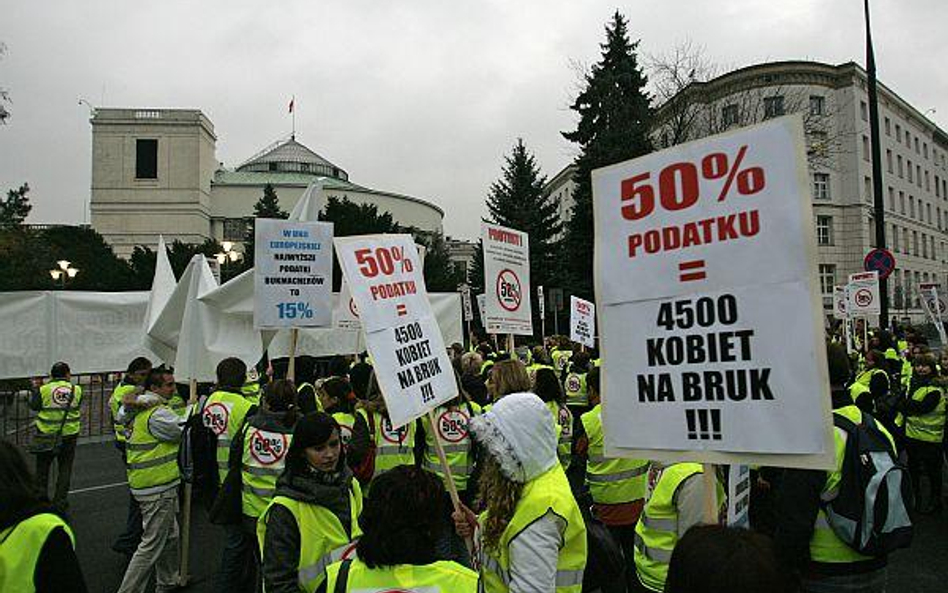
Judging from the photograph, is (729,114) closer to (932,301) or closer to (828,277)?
(932,301)

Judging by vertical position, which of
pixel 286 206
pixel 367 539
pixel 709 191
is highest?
pixel 286 206

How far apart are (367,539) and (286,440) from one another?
2.53 metres

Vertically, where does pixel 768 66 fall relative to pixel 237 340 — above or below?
above

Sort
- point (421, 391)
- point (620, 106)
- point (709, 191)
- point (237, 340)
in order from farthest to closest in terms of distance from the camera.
Result: point (620, 106)
point (237, 340)
point (421, 391)
point (709, 191)

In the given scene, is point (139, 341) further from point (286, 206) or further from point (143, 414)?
point (286, 206)

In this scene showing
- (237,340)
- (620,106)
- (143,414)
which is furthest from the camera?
(620,106)

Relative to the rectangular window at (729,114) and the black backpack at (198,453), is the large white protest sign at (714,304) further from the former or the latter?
the rectangular window at (729,114)

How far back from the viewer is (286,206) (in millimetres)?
83375

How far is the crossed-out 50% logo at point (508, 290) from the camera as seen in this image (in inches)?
287

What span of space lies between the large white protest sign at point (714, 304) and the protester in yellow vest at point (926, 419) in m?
7.14

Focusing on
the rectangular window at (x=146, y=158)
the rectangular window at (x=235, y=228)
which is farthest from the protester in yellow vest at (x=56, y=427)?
the rectangular window at (x=235, y=228)

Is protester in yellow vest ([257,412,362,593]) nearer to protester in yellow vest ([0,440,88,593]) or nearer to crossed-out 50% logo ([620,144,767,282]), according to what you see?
protester in yellow vest ([0,440,88,593])

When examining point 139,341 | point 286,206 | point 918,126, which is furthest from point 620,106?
point 286,206

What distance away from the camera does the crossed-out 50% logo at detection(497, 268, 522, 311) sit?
24.0 ft
